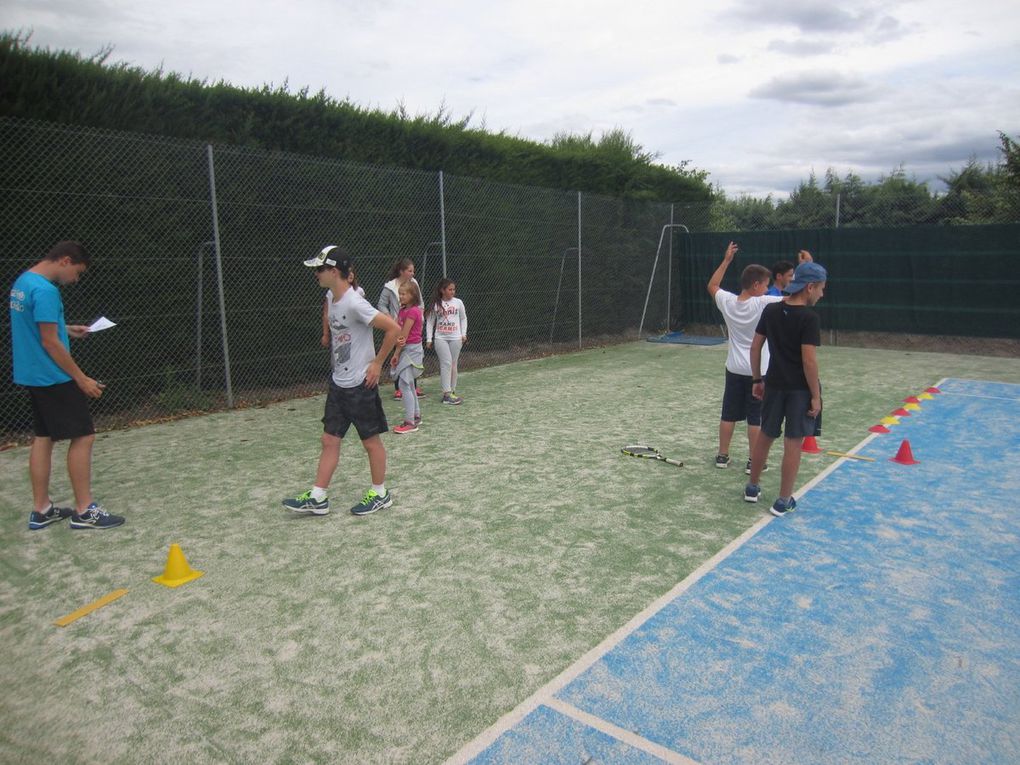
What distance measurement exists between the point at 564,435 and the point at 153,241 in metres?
5.12

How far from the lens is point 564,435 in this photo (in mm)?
6965

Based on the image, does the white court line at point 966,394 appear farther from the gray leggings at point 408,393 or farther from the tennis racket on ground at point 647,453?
the gray leggings at point 408,393

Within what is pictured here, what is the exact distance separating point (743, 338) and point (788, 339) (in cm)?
89

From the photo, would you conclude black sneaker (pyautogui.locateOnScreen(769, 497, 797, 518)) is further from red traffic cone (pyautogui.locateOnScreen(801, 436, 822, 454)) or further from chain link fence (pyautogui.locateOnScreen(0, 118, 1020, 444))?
chain link fence (pyautogui.locateOnScreen(0, 118, 1020, 444))

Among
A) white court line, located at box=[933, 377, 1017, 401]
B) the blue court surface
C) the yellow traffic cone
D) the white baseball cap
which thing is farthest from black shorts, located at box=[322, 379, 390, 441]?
white court line, located at box=[933, 377, 1017, 401]

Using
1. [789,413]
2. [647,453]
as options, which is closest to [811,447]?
[647,453]

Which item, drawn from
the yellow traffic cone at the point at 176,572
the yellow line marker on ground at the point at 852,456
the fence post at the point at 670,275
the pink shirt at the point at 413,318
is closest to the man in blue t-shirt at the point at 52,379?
the yellow traffic cone at the point at 176,572

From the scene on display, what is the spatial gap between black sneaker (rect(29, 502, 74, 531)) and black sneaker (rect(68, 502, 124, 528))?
0.16 metres

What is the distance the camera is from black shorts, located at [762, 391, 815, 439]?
462 cm

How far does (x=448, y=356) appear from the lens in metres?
8.39

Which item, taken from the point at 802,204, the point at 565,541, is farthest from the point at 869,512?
the point at 802,204

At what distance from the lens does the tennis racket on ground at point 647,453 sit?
19.7ft

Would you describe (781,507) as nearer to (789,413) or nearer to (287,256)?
(789,413)

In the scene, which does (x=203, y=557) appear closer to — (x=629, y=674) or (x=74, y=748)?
(x=74, y=748)
